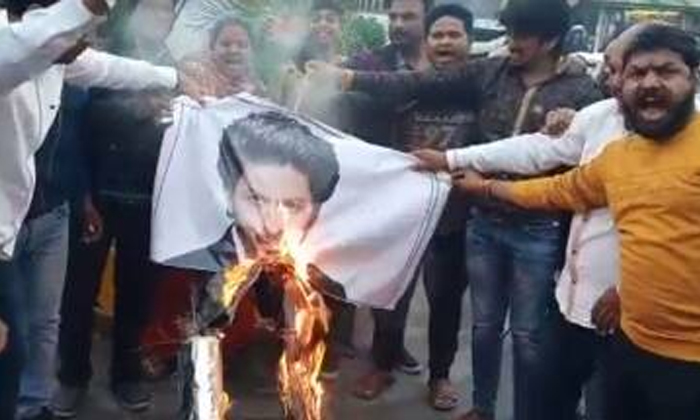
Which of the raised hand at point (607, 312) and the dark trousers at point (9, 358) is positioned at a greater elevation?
→ the raised hand at point (607, 312)

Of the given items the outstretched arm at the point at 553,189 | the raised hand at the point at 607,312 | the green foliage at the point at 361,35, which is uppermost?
the green foliage at the point at 361,35

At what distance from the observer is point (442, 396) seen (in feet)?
19.5

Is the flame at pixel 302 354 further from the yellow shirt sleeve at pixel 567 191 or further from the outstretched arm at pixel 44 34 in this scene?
the outstretched arm at pixel 44 34

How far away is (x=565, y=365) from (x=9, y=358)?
2089 millimetres

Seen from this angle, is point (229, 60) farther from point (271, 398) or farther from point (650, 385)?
point (650, 385)

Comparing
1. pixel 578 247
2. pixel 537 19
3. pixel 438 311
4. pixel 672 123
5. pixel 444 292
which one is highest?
pixel 537 19

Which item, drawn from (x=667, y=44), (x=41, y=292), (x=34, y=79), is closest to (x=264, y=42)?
Answer: (x=41, y=292)

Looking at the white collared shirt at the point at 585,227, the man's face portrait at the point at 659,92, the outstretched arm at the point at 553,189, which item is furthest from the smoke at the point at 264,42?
the man's face portrait at the point at 659,92

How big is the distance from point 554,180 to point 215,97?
5.12 ft

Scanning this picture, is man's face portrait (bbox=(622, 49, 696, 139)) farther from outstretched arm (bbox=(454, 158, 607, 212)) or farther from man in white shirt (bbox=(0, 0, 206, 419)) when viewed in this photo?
man in white shirt (bbox=(0, 0, 206, 419))

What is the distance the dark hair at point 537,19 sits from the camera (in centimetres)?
505

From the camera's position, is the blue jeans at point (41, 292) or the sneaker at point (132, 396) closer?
the blue jeans at point (41, 292)

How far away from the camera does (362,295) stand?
5113mm

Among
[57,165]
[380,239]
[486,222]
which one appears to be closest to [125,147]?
[57,165]
